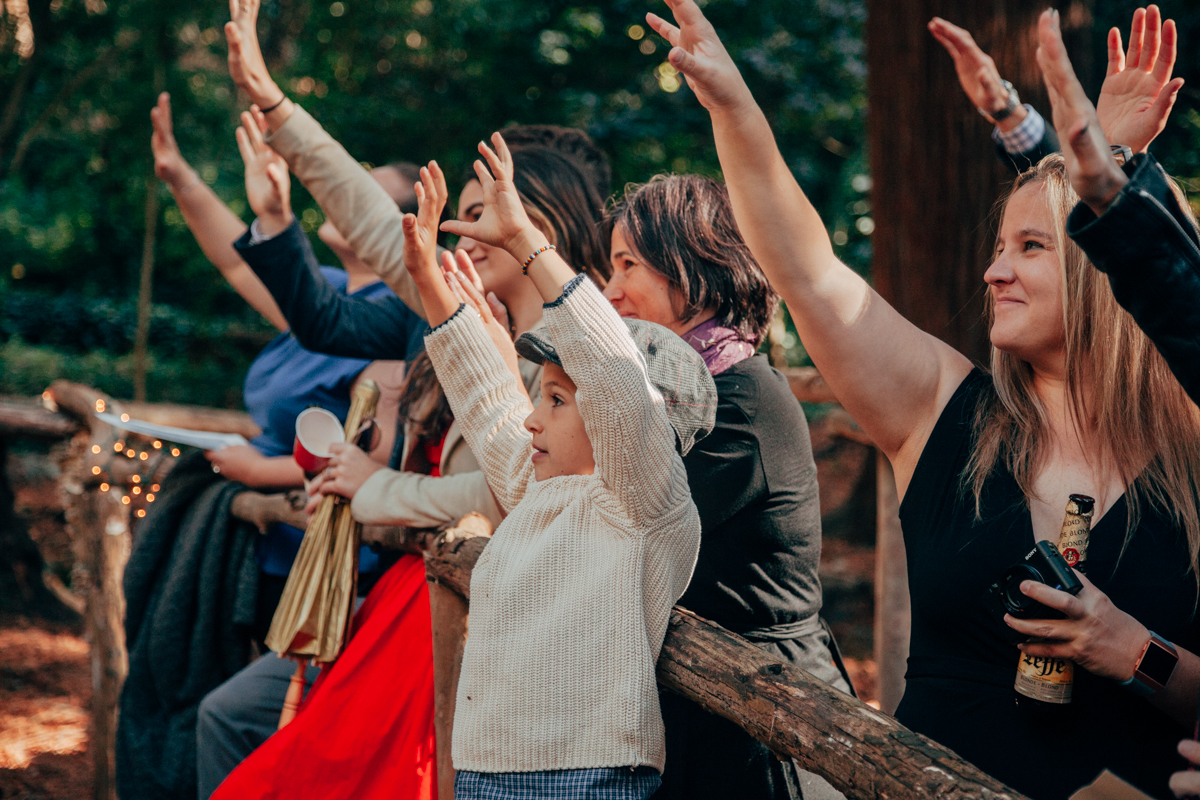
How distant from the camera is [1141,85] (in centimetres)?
162

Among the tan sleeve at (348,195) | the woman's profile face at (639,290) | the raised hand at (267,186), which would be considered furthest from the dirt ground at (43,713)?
the woman's profile face at (639,290)

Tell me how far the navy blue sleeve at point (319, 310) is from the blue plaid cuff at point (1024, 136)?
1523 mm

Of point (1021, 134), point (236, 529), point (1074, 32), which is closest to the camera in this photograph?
point (1021, 134)

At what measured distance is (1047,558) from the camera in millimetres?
1290

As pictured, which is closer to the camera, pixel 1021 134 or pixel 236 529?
pixel 1021 134

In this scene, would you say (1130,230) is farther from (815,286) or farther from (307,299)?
(307,299)

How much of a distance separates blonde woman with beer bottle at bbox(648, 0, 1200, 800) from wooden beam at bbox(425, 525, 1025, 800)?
9.0 inches

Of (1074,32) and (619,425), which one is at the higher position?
(1074,32)

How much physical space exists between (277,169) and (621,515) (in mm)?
1787

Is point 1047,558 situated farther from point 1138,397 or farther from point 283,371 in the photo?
point 283,371

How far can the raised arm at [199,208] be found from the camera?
342 centimetres

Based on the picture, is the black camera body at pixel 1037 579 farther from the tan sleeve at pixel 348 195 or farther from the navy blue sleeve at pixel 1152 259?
the tan sleeve at pixel 348 195

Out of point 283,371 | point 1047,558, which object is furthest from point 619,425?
point 283,371

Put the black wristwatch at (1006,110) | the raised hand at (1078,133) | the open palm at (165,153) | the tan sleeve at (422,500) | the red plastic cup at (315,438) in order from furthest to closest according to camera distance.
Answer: the open palm at (165,153), the red plastic cup at (315,438), the tan sleeve at (422,500), the black wristwatch at (1006,110), the raised hand at (1078,133)
